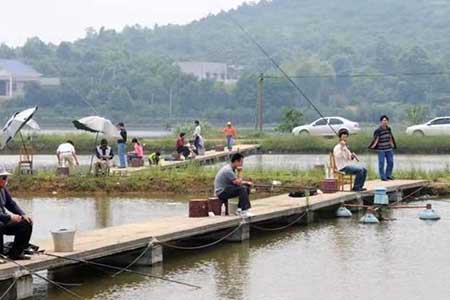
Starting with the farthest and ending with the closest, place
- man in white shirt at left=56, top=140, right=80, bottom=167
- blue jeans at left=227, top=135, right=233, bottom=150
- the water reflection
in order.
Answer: blue jeans at left=227, top=135, right=233, bottom=150, man in white shirt at left=56, top=140, right=80, bottom=167, the water reflection

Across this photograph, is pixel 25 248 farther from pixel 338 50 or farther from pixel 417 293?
pixel 338 50

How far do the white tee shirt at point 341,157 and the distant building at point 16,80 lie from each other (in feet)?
216

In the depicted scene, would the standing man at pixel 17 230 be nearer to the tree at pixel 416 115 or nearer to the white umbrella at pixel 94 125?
the white umbrella at pixel 94 125

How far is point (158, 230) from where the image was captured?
14555 millimetres

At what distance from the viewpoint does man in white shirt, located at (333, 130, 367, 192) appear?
20.4m

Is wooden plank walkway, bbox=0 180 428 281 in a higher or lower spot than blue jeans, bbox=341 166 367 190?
lower

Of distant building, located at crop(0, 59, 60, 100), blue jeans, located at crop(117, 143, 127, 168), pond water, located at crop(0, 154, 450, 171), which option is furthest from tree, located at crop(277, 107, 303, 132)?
distant building, located at crop(0, 59, 60, 100)

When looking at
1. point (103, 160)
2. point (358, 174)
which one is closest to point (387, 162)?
point (358, 174)

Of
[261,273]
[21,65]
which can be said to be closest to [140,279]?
[261,273]

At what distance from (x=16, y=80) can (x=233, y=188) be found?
72.8 meters

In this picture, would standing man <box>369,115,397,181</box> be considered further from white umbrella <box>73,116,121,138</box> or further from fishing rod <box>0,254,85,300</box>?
fishing rod <box>0,254,85,300</box>

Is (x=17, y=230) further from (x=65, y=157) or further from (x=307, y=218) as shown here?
(x=65, y=157)

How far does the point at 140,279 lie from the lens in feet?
42.4

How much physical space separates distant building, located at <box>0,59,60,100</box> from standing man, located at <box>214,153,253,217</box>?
69.3 meters
